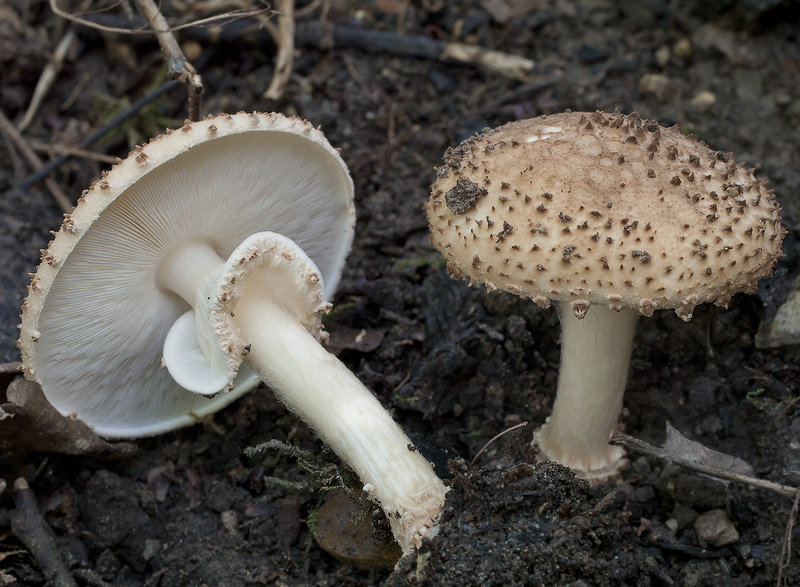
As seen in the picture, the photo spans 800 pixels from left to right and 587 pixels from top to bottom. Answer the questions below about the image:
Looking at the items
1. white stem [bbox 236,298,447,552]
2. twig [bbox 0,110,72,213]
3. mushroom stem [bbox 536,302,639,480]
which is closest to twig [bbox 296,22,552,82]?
twig [bbox 0,110,72,213]

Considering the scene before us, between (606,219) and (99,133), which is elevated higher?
(606,219)

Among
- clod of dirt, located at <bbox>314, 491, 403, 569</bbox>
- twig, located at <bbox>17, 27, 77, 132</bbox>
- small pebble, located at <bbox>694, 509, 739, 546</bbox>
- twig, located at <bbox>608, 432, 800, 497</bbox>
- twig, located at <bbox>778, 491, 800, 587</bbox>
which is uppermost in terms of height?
twig, located at <bbox>17, 27, 77, 132</bbox>

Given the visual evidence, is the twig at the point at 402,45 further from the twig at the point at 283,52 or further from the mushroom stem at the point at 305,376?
the mushroom stem at the point at 305,376

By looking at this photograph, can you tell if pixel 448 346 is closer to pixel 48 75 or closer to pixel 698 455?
pixel 698 455

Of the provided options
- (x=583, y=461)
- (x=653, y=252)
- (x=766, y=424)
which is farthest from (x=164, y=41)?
(x=766, y=424)

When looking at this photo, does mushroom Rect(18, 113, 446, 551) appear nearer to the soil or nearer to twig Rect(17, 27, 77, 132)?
the soil

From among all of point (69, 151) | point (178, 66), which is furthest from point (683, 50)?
point (69, 151)

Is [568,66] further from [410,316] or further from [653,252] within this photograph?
[653,252]

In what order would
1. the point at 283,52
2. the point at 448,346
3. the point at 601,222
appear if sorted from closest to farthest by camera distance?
the point at 601,222, the point at 448,346, the point at 283,52

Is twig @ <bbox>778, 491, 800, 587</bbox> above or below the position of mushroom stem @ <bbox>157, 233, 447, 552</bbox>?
below
